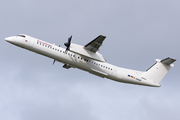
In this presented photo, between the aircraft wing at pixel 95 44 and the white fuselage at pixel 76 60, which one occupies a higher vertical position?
the aircraft wing at pixel 95 44

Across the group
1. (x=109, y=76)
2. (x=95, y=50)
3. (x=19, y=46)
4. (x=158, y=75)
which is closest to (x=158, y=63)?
(x=158, y=75)

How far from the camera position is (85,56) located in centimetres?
2467

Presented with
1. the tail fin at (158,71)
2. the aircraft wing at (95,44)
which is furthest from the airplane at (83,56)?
the tail fin at (158,71)

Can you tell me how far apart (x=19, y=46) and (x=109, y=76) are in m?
11.1

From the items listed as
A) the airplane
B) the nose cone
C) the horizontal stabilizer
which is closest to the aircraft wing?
the airplane

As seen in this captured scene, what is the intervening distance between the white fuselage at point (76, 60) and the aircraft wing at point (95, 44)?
3.81 feet

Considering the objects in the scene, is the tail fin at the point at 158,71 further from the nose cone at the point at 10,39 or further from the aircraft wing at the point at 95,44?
the nose cone at the point at 10,39

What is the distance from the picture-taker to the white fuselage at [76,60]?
24609 mm

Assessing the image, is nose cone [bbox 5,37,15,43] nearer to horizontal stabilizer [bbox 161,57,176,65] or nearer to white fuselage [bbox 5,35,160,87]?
white fuselage [bbox 5,35,160,87]

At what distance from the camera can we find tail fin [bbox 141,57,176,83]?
27.8 meters

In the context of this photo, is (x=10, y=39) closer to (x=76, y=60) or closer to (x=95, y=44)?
(x=76, y=60)

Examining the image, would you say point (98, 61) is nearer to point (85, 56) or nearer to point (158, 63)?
point (85, 56)

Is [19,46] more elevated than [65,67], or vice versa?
[19,46]

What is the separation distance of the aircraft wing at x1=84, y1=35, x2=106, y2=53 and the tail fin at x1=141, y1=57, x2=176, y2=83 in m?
7.64
